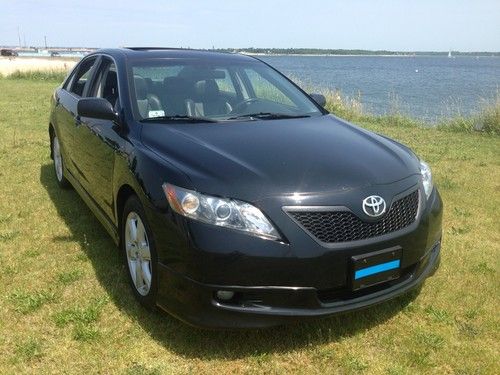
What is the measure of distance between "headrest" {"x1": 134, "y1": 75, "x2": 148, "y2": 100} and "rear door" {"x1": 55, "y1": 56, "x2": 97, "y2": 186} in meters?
1.05

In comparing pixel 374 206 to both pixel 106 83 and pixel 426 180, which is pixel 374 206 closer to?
pixel 426 180

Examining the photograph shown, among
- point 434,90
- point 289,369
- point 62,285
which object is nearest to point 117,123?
point 62,285

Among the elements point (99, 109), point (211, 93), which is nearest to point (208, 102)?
point (211, 93)

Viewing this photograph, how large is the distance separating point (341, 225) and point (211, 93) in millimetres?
1792

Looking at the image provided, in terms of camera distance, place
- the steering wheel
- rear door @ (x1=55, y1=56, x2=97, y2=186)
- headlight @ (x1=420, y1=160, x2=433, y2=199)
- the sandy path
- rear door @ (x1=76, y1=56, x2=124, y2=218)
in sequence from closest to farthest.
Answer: headlight @ (x1=420, y1=160, x2=433, y2=199) < rear door @ (x1=76, y1=56, x2=124, y2=218) < the steering wheel < rear door @ (x1=55, y1=56, x2=97, y2=186) < the sandy path

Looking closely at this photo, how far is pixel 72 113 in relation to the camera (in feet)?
15.6

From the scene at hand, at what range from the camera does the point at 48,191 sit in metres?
5.83

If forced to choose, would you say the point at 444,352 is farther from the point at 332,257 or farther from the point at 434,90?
the point at 434,90

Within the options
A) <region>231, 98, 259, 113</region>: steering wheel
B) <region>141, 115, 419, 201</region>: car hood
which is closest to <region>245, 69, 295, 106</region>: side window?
<region>231, 98, 259, 113</region>: steering wheel

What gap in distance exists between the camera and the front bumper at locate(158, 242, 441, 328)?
2490 mm

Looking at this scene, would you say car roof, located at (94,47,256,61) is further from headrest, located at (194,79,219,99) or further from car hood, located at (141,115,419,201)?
car hood, located at (141,115,419,201)

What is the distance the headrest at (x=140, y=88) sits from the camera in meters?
3.58

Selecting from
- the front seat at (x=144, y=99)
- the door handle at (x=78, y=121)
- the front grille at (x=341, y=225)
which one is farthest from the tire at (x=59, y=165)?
the front grille at (x=341, y=225)

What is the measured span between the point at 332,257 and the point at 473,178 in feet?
17.1
